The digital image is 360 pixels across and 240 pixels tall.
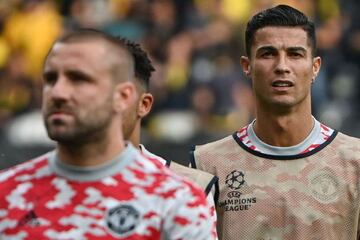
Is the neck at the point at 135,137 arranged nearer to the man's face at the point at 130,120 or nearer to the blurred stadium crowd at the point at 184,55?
the man's face at the point at 130,120

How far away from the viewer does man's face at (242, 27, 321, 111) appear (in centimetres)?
719

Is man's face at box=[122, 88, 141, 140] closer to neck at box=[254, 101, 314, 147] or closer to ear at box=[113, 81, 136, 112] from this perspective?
neck at box=[254, 101, 314, 147]

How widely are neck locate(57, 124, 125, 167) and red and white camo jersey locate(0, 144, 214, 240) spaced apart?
0.09 ft

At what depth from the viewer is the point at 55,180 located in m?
5.14

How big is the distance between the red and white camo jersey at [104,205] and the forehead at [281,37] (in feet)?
7.60

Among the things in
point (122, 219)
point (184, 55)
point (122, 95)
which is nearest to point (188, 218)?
point (122, 219)

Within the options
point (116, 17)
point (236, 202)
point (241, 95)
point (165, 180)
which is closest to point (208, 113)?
point (241, 95)

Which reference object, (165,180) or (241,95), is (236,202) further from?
(241,95)

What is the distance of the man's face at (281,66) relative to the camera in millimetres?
7188

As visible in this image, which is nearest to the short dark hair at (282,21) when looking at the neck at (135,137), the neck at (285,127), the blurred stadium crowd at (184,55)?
the neck at (285,127)

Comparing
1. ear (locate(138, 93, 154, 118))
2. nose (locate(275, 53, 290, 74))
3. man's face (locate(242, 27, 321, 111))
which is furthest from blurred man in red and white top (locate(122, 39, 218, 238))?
nose (locate(275, 53, 290, 74))

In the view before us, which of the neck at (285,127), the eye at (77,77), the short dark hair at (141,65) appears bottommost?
the neck at (285,127)

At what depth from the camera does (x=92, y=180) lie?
509 cm

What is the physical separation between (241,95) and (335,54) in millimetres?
1388
